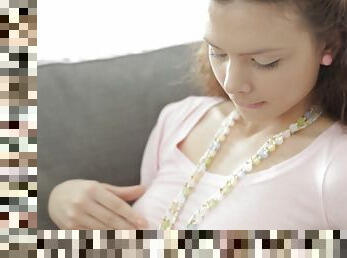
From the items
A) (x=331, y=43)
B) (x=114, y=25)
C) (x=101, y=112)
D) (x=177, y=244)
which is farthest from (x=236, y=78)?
(x=114, y=25)

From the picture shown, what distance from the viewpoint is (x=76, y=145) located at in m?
1.36

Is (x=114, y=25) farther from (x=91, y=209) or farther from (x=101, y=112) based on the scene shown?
(x=91, y=209)

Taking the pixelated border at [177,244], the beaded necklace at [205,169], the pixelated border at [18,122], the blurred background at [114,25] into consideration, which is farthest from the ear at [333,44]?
the blurred background at [114,25]

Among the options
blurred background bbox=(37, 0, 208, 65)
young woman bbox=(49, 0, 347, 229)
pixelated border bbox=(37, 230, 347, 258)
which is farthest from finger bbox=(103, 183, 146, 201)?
pixelated border bbox=(37, 230, 347, 258)

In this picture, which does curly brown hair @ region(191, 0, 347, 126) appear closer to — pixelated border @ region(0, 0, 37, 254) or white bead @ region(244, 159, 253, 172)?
white bead @ region(244, 159, 253, 172)

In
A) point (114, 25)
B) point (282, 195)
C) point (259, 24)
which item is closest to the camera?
point (259, 24)

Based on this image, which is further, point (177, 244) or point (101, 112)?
point (101, 112)

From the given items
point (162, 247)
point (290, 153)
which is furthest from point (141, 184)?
point (162, 247)

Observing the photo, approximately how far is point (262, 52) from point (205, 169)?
11.9 inches

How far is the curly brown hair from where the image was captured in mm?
921

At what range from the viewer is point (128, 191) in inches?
50.1

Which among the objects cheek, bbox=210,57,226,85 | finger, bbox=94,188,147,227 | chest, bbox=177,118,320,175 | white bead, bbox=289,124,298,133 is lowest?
finger, bbox=94,188,147,227

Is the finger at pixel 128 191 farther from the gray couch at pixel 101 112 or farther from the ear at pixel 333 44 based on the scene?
the ear at pixel 333 44

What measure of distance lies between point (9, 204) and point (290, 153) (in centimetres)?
54
